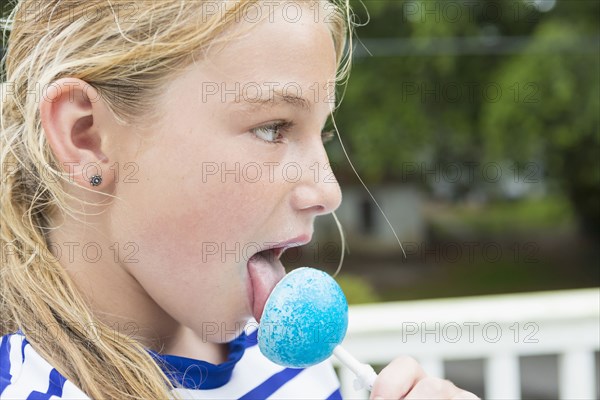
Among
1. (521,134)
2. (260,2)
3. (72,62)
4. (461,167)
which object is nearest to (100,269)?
(72,62)

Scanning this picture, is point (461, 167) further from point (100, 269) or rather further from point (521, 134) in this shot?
point (100, 269)

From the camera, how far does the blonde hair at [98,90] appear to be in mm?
875

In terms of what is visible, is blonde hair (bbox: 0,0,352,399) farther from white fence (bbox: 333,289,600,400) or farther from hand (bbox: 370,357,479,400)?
white fence (bbox: 333,289,600,400)

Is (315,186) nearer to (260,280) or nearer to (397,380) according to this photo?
(260,280)

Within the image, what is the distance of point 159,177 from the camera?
88 cm

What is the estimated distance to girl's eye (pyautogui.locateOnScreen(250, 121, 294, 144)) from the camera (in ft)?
2.95

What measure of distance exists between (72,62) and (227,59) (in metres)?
0.20

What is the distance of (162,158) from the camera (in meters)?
0.88

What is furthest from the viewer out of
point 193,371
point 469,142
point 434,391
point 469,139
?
point 469,142

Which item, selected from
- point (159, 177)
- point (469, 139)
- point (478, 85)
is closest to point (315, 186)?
point (159, 177)

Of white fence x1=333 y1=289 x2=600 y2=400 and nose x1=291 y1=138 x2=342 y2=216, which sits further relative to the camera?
white fence x1=333 y1=289 x2=600 y2=400

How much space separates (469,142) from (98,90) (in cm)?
1000

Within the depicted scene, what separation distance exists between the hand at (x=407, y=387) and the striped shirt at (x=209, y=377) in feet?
0.81

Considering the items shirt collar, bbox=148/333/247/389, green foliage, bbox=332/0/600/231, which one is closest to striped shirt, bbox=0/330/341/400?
shirt collar, bbox=148/333/247/389
